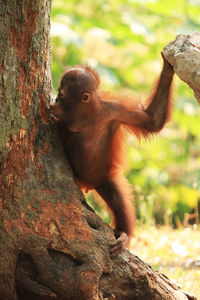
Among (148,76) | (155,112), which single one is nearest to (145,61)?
(148,76)

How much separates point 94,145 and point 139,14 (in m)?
7.60

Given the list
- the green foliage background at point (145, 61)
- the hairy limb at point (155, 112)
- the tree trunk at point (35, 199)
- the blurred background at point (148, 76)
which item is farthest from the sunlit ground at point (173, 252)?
the green foliage background at point (145, 61)

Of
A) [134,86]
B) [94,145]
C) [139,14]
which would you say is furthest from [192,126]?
[94,145]

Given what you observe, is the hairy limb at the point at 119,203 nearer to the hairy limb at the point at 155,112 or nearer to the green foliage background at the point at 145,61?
the hairy limb at the point at 155,112

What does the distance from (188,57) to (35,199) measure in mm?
1405

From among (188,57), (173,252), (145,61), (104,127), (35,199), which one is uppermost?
(145,61)

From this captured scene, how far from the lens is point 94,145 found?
3.67 meters

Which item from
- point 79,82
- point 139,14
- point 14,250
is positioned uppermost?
point 139,14

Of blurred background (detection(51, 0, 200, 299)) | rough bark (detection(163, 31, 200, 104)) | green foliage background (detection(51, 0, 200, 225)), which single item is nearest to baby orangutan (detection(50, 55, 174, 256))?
rough bark (detection(163, 31, 200, 104))

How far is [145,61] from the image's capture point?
9.30 m

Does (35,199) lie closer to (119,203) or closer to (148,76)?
(119,203)

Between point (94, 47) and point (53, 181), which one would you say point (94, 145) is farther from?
point (94, 47)

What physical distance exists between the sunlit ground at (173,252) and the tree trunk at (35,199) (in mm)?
1276

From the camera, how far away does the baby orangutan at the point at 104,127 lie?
11.2 feet
